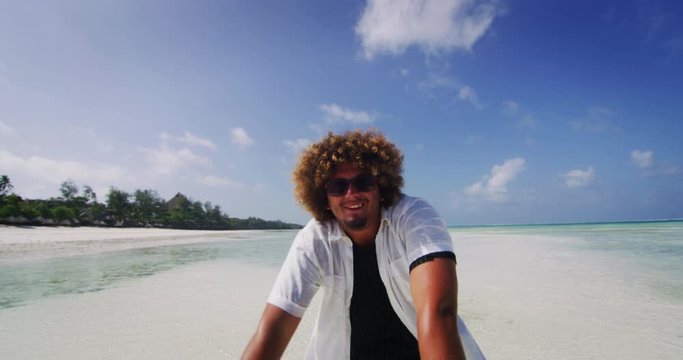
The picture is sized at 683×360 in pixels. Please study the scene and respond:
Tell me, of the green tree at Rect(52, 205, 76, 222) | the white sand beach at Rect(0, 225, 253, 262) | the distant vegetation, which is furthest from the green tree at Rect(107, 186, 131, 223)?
the white sand beach at Rect(0, 225, 253, 262)

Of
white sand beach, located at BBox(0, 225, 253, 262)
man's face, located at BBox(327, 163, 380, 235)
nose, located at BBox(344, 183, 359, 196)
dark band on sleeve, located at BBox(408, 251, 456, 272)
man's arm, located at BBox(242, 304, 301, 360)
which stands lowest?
white sand beach, located at BBox(0, 225, 253, 262)

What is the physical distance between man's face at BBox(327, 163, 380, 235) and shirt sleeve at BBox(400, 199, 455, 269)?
11.0 inches

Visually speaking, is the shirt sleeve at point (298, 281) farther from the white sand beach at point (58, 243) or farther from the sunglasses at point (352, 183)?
the white sand beach at point (58, 243)

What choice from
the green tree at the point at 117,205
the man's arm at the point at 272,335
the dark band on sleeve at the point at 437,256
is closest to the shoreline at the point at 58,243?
the man's arm at the point at 272,335

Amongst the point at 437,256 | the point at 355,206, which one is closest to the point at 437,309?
the point at 437,256

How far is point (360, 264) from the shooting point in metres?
2.05

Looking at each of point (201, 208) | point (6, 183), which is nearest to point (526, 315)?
point (6, 183)

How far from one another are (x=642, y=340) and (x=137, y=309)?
242 inches

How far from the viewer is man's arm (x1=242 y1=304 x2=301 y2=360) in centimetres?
168

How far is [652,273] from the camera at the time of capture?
22.8 feet

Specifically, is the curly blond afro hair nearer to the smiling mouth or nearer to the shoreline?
the smiling mouth

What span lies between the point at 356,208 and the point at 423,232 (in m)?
0.55

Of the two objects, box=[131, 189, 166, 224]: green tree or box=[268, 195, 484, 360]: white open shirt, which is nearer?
box=[268, 195, 484, 360]: white open shirt

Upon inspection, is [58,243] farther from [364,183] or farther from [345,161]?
[364,183]
